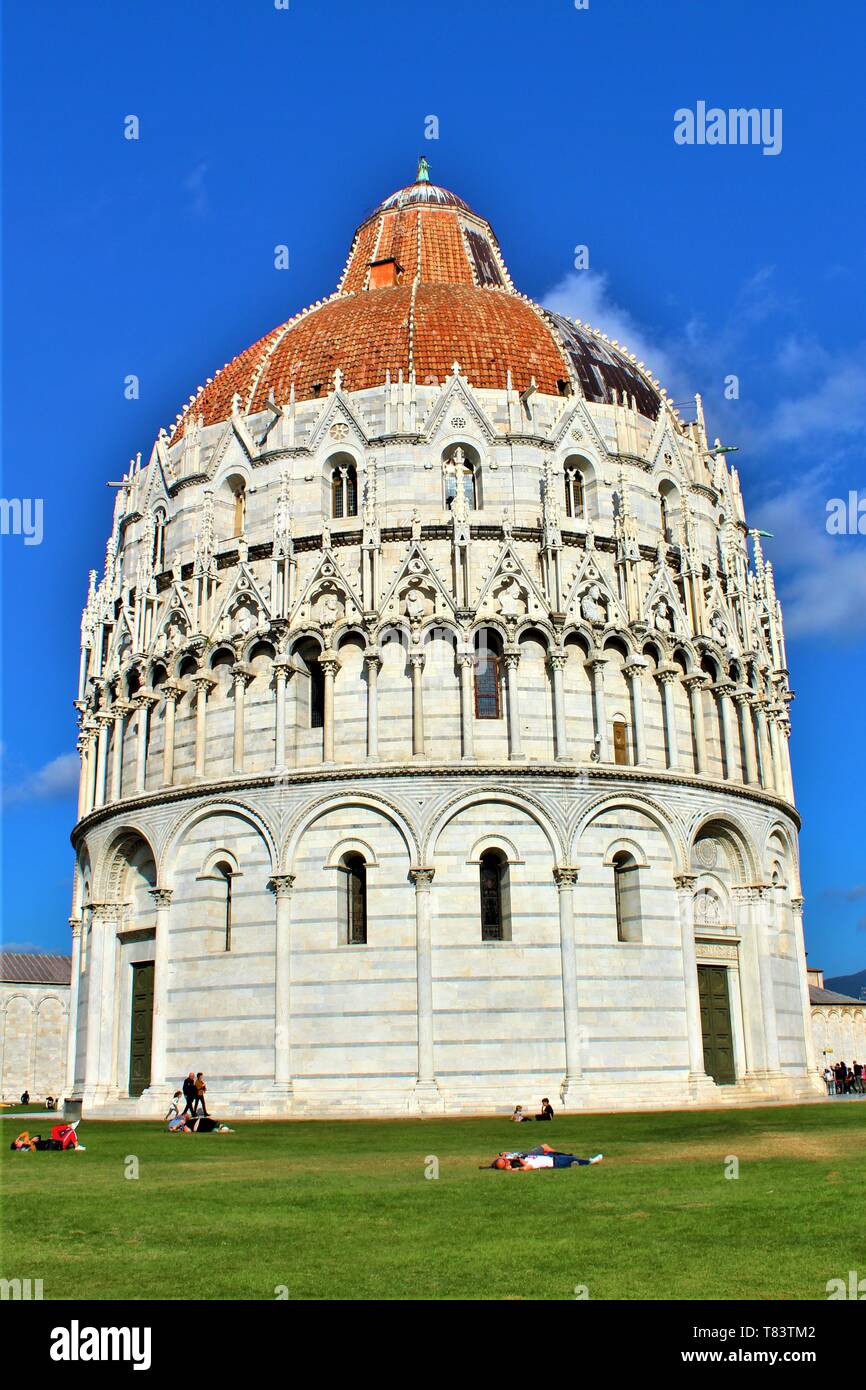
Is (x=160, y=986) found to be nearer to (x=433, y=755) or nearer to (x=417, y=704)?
(x=433, y=755)

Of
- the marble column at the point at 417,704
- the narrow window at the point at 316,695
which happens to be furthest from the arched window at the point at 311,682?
the marble column at the point at 417,704

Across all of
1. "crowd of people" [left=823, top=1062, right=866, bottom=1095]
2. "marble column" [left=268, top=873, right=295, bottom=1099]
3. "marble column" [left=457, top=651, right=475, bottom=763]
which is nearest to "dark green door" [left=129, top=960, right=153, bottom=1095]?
"marble column" [left=268, top=873, right=295, bottom=1099]

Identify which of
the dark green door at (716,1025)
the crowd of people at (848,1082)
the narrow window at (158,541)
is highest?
the narrow window at (158,541)

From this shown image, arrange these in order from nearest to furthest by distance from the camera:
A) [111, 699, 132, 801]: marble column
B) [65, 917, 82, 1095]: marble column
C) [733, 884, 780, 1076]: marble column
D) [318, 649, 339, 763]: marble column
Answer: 1. [318, 649, 339, 763]: marble column
2. [733, 884, 780, 1076]: marble column
3. [111, 699, 132, 801]: marble column
4. [65, 917, 82, 1095]: marble column

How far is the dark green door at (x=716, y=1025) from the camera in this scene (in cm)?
3859

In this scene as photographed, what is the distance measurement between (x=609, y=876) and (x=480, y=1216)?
23372 mm

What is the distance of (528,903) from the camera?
36.0 m

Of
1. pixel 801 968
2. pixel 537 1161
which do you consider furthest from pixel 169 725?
pixel 537 1161

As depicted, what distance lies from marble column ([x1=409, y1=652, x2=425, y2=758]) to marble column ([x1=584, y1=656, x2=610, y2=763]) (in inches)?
203

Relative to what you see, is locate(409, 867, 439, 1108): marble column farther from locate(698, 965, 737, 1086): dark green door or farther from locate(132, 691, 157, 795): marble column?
locate(132, 691, 157, 795): marble column

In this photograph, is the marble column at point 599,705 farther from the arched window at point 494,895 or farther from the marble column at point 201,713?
the marble column at point 201,713

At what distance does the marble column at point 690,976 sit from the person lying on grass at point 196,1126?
44.3 ft

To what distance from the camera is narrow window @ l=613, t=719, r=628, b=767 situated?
3900 cm

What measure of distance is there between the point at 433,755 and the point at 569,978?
281 inches
